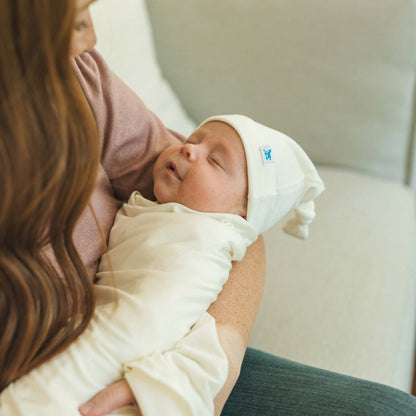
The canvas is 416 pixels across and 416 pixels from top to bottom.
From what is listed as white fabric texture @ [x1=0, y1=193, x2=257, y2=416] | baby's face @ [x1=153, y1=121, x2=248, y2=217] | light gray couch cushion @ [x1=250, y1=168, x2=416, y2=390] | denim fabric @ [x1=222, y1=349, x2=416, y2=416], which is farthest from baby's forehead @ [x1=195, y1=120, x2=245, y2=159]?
light gray couch cushion @ [x1=250, y1=168, x2=416, y2=390]

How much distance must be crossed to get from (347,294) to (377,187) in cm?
48

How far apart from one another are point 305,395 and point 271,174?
0.37m

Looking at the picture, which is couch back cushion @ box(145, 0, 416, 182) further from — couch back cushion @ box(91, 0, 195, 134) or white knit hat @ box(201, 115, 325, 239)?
white knit hat @ box(201, 115, 325, 239)

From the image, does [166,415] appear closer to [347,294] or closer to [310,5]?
[347,294]

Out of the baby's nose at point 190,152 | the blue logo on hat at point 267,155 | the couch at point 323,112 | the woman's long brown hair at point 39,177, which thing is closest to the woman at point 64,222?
the woman's long brown hair at point 39,177

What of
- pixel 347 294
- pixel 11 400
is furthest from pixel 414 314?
pixel 11 400

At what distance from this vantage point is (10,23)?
0.42m

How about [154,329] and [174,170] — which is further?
[174,170]

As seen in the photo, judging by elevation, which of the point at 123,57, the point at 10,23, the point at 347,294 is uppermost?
the point at 10,23

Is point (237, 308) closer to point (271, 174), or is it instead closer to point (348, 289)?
point (271, 174)

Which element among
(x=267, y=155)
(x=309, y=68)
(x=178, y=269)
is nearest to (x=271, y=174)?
(x=267, y=155)

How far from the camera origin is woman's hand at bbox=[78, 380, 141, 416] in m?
0.60

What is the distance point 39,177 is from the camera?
48 centimetres

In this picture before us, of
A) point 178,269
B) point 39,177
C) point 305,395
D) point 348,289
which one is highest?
point 39,177
